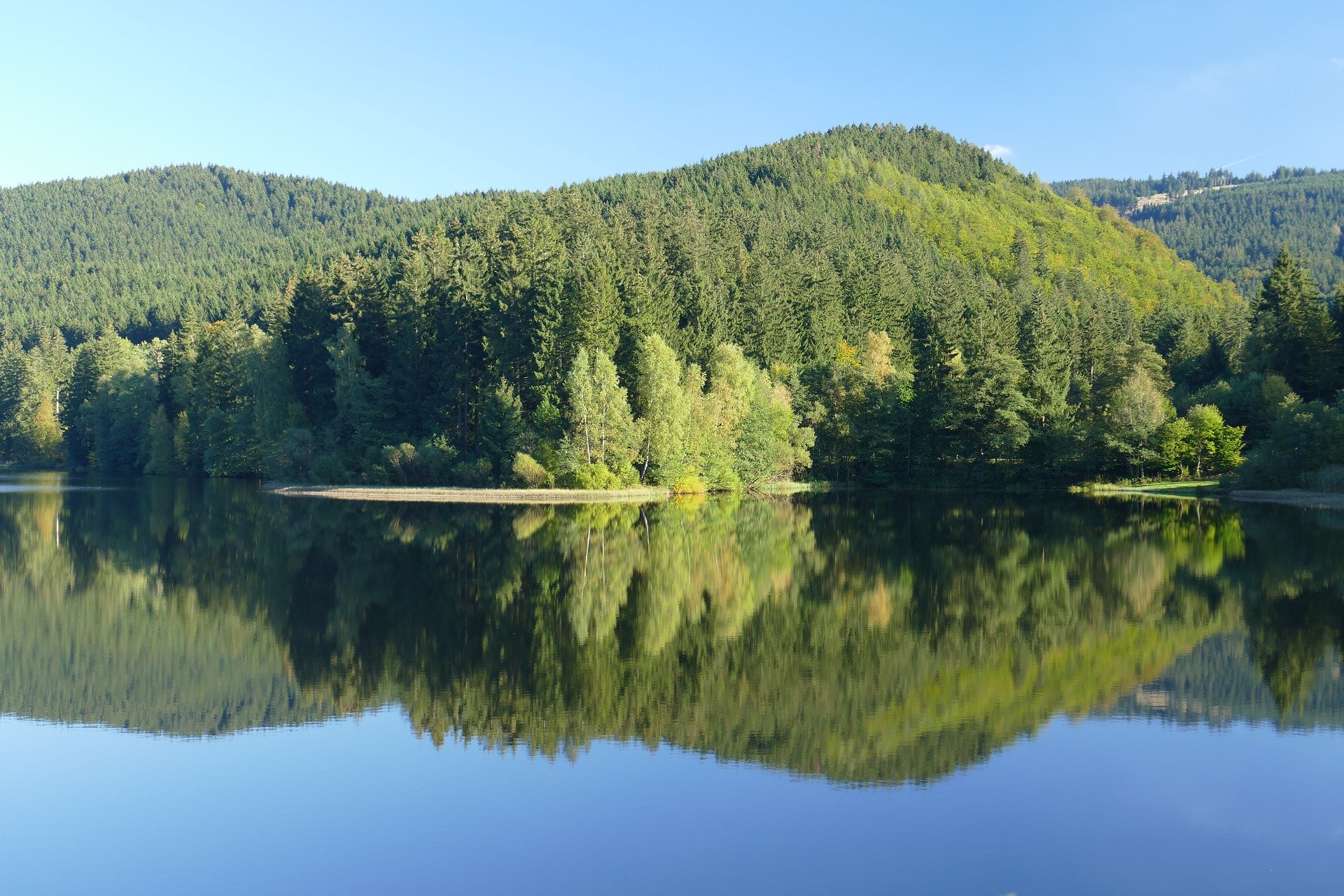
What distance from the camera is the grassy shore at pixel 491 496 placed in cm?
5934

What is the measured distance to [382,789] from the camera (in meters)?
12.9

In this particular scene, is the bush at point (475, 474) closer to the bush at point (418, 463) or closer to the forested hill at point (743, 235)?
the bush at point (418, 463)

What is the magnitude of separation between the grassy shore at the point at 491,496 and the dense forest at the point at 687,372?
1455 mm

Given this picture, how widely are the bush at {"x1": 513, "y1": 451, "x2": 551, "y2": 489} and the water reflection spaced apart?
2211cm

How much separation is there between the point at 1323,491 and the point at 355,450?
5716cm

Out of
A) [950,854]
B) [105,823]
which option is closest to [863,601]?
[950,854]

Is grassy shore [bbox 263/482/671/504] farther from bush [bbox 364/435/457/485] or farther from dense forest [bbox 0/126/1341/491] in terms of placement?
bush [bbox 364/435/457/485]

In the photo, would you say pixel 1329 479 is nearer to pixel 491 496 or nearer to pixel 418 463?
pixel 491 496

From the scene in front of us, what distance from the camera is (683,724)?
14992 millimetres

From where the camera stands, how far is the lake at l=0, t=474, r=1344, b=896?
1080 centimetres

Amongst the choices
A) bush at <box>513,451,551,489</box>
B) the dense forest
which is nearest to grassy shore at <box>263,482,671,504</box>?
bush at <box>513,451,551,489</box>

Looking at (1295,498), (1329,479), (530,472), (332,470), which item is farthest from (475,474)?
(1329,479)

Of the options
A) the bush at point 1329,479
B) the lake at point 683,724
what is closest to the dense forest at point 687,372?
the bush at point 1329,479

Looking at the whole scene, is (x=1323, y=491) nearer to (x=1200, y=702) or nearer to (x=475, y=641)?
(x=1200, y=702)
